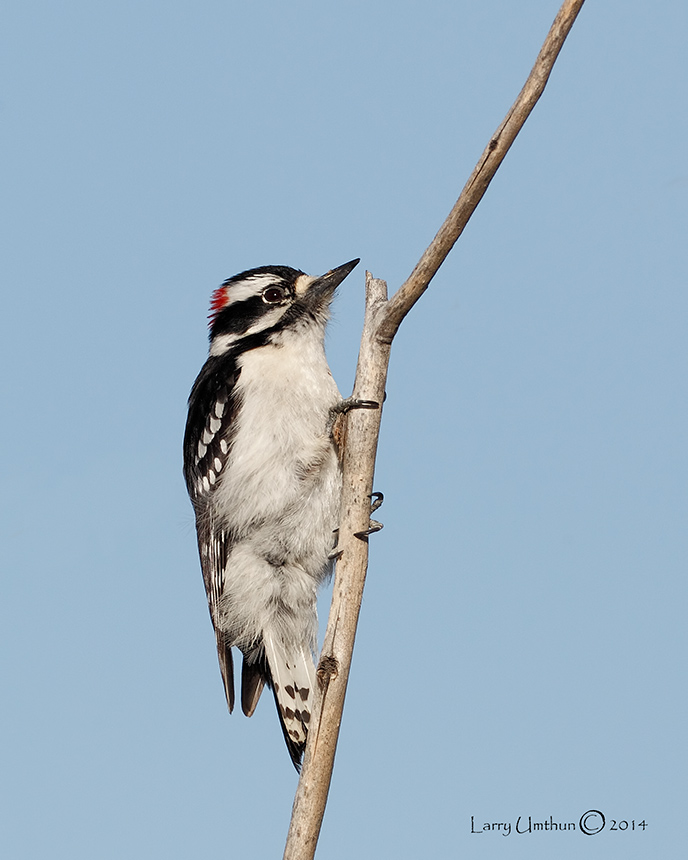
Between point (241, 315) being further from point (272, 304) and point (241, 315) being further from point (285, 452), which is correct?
point (285, 452)

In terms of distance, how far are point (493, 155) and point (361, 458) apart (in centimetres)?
139

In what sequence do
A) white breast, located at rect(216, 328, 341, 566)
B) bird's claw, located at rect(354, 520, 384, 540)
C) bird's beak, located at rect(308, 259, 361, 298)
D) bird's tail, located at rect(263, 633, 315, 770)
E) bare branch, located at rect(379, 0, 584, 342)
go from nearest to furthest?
bare branch, located at rect(379, 0, 584, 342) → bird's claw, located at rect(354, 520, 384, 540) → white breast, located at rect(216, 328, 341, 566) → bird's tail, located at rect(263, 633, 315, 770) → bird's beak, located at rect(308, 259, 361, 298)

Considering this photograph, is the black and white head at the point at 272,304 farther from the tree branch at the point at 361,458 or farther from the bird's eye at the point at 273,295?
the tree branch at the point at 361,458

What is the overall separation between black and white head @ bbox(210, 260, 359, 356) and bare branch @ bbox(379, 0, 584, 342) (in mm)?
1422

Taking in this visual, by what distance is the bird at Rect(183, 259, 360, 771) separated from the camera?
4.98m

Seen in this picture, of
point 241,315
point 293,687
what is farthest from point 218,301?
point 293,687

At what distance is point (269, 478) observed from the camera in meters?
5.04

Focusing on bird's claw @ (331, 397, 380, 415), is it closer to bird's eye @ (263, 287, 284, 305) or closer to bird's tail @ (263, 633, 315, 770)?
bird's eye @ (263, 287, 284, 305)

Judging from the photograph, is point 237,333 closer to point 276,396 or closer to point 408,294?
point 276,396

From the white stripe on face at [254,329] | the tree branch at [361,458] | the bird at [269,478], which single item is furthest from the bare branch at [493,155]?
the white stripe on face at [254,329]

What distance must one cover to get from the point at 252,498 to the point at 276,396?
1.88 ft

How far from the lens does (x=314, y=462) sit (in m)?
4.93

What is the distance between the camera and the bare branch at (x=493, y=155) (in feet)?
11.9

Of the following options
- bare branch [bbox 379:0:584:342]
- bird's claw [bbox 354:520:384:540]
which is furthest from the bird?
bare branch [bbox 379:0:584:342]
